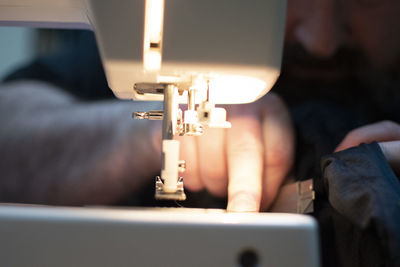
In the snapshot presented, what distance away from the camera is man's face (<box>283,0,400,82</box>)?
4.08 feet

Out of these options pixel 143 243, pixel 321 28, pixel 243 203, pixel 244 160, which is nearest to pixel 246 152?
pixel 244 160

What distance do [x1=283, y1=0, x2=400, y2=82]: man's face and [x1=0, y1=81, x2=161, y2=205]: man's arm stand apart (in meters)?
0.68

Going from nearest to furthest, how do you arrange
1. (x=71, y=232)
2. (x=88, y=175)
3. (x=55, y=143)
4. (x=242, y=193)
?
(x=71, y=232) < (x=242, y=193) < (x=88, y=175) < (x=55, y=143)

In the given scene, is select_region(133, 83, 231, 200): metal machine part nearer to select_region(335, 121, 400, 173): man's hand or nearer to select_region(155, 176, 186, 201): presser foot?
select_region(155, 176, 186, 201): presser foot

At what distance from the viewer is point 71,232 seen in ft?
1.18

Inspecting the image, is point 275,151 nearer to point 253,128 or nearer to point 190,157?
point 253,128

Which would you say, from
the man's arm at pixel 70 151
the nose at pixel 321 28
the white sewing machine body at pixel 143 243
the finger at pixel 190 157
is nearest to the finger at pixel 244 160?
the finger at pixel 190 157

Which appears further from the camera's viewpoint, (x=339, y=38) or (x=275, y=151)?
(x=339, y=38)

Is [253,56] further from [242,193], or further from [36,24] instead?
[36,24]

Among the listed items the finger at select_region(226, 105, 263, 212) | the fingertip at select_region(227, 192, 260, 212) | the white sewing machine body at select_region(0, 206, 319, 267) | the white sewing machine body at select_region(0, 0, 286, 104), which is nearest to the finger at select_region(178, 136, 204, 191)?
the finger at select_region(226, 105, 263, 212)

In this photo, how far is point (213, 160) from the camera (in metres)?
0.76

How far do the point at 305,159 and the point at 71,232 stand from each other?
56 cm

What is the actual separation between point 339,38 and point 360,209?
1.01m

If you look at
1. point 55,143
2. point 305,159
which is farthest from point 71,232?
point 55,143
